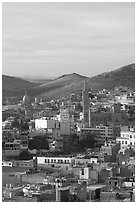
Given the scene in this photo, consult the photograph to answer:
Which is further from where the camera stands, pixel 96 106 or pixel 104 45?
pixel 96 106

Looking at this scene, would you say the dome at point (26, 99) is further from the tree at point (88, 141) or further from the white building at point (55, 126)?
the tree at point (88, 141)

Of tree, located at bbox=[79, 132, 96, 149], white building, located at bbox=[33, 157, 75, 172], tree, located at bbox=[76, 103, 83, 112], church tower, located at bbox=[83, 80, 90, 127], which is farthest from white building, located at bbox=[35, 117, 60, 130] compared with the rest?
white building, located at bbox=[33, 157, 75, 172]

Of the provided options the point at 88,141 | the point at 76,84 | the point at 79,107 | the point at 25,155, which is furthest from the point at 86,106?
the point at 25,155

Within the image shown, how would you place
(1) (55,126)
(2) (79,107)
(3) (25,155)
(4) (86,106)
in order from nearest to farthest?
1. (3) (25,155)
2. (1) (55,126)
3. (4) (86,106)
4. (2) (79,107)

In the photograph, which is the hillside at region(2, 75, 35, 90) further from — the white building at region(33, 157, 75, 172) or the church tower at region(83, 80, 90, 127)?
the white building at region(33, 157, 75, 172)

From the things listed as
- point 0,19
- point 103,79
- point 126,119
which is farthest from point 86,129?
point 0,19

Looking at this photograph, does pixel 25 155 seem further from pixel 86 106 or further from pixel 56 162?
pixel 86 106

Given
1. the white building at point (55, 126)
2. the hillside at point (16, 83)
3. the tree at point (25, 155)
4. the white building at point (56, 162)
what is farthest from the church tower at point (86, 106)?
the white building at point (56, 162)

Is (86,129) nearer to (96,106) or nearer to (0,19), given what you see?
(96,106)
